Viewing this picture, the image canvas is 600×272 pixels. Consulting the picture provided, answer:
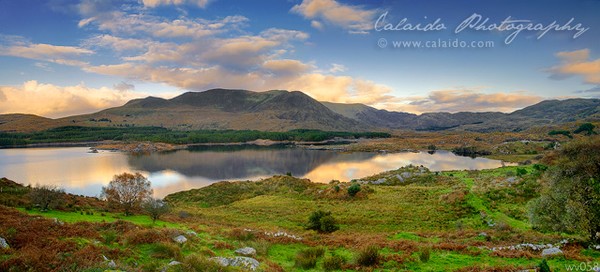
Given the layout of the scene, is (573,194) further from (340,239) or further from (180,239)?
(180,239)

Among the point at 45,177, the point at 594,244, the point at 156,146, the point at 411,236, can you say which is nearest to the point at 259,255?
the point at 411,236

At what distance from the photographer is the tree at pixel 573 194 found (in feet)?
51.1

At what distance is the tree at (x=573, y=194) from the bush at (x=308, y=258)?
1262 centimetres

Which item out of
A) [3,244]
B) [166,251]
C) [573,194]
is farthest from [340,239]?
[3,244]

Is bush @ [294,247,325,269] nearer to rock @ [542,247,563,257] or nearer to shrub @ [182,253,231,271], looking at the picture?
shrub @ [182,253,231,271]

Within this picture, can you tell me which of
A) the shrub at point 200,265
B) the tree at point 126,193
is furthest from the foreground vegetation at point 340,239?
the tree at point 126,193

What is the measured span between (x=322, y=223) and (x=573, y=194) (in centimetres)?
1679

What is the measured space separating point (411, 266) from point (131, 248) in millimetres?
12790

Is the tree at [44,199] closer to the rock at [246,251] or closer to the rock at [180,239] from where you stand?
the rock at [180,239]

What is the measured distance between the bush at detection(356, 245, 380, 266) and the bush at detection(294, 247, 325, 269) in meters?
2.05

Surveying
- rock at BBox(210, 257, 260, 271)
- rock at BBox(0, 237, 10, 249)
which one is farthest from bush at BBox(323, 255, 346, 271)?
rock at BBox(0, 237, 10, 249)

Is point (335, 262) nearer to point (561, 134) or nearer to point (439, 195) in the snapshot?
point (439, 195)

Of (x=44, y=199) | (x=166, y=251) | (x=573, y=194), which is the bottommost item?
(x=166, y=251)

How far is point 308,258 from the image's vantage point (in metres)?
15.0
